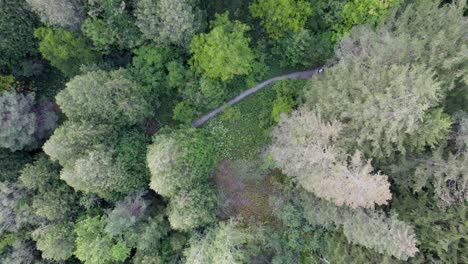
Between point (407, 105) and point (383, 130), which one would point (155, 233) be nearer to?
point (383, 130)

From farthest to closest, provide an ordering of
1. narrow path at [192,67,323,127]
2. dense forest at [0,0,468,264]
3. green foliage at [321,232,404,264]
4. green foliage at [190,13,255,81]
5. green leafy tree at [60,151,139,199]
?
narrow path at [192,67,323,127]
green foliage at [190,13,255,81]
green leafy tree at [60,151,139,199]
green foliage at [321,232,404,264]
dense forest at [0,0,468,264]

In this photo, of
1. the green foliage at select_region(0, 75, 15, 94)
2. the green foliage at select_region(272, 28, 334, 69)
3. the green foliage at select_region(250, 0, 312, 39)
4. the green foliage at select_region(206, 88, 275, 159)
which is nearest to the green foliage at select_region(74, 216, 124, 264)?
the green foliage at select_region(206, 88, 275, 159)

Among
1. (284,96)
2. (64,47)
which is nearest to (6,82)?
(64,47)

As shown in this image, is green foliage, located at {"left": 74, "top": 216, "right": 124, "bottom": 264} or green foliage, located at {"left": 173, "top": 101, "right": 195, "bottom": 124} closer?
green foliage, located at {"left": 74, "top": 216, "right": 124, "bottom": 264}

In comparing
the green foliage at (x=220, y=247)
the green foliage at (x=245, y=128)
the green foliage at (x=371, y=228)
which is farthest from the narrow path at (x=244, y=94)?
the green foliage at (x=371, y=228)

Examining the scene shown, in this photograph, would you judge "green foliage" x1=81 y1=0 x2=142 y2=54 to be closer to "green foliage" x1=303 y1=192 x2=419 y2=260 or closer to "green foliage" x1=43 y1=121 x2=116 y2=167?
"green foliage" x1=43 y1=121 x2=116 y2=167
